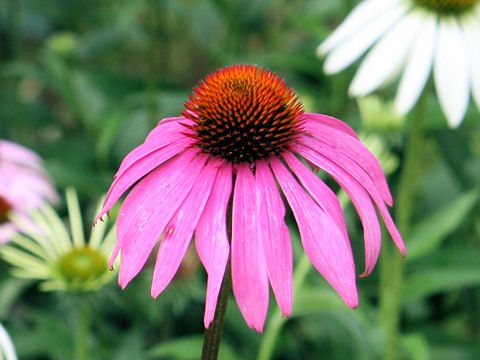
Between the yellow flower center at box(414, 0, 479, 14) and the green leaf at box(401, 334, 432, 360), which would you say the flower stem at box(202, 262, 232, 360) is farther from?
Answer: the yellow flower center at box(414, 0, 479, 14)

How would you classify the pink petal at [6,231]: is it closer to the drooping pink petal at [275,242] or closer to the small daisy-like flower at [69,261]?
the small daisy-like flower at [69,261]

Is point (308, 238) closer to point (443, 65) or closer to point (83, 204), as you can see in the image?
point (443, 65)

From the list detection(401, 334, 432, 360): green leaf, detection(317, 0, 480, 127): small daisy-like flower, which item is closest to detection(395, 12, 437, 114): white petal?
detection(317, 0, 480, 127): small daisy-like flower

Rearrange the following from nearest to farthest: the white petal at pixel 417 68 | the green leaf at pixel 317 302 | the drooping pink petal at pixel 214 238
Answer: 1. the drooping pink petal at pixel 214 238
2. the white petal at pixel 417 68
3. the green leaf at pixel 317 302

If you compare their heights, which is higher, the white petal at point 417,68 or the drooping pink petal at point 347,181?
the white petal at point 417,68

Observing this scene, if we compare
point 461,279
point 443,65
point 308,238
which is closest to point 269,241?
point 308,238

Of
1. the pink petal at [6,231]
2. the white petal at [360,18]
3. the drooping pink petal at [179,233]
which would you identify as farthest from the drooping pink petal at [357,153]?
the pink petal at [6,231]

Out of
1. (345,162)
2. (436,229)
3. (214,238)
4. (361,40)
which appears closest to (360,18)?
(361,40)
